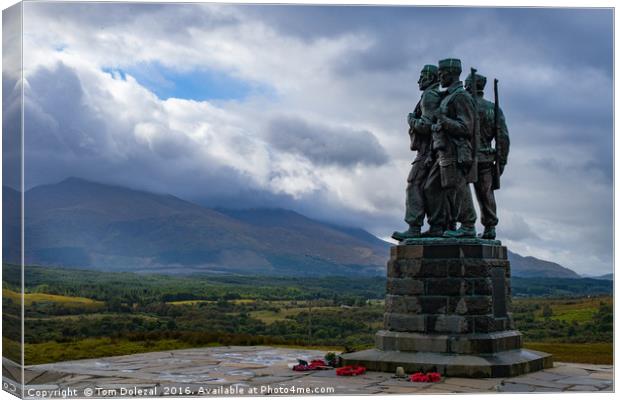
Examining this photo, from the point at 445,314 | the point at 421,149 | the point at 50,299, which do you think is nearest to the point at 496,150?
the point at 421,149

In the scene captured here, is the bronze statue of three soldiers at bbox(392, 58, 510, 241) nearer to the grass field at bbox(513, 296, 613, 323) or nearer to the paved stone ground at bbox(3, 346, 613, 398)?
the paved stone ground at bbox(3, 346, 613, 398)

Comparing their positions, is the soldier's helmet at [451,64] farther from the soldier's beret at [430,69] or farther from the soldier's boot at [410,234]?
the soldier's boot at [410,234]

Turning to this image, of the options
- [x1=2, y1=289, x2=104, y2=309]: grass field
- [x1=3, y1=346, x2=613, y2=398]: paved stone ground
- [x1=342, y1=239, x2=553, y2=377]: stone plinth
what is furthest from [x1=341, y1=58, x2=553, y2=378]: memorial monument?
[x1=2, y1=289, x2=104, y2=309]: grass field

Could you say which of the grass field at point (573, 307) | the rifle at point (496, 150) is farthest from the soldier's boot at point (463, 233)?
the grass field at point (573, 307)

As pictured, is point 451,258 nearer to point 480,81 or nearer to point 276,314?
point 480,81

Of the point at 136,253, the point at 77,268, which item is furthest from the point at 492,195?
the point at 136,253

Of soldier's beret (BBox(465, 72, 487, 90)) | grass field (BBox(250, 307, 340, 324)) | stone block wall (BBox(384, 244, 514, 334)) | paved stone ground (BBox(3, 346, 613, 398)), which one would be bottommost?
paved stone ground (BBox(3, 346, 613, 398))

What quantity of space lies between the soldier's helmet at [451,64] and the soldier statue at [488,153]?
0.32 meters

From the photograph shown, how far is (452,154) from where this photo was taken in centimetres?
1280

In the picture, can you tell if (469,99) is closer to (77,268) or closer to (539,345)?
(539,345)

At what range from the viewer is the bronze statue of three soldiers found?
42.0ft

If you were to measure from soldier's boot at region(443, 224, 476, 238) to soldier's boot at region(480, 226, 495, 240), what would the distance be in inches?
28.4

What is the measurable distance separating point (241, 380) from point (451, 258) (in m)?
3.46

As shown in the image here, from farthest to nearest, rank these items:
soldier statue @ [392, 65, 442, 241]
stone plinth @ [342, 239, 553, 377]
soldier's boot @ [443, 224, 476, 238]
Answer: soldier statue @ [392, 65, 442, 241] → soldier's boot @ [443, 224, 476, 238] → stone plinth @ [342, 239, 553, 377]
